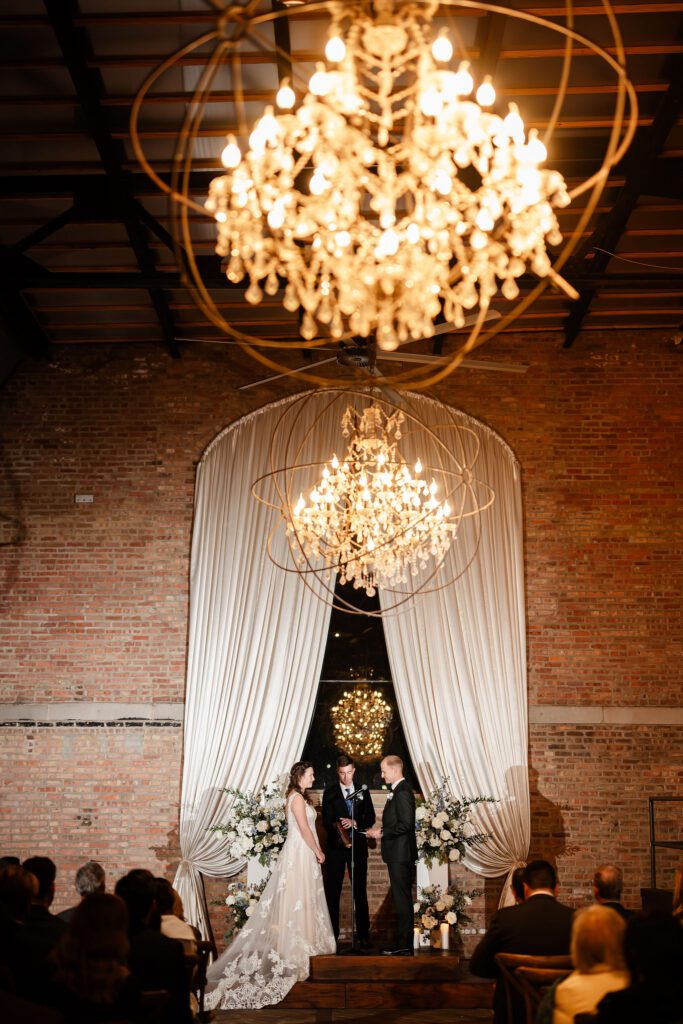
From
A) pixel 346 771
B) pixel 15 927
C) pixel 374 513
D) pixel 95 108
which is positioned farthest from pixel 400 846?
pixel 95 108

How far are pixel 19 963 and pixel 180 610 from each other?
640 centimetres

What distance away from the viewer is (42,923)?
4297 millimetres

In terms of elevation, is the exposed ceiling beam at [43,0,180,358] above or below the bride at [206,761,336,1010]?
above

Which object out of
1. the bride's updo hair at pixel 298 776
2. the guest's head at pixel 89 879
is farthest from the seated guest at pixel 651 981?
the bride's updo hair at pixel 298 776

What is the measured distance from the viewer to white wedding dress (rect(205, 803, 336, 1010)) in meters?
7.69

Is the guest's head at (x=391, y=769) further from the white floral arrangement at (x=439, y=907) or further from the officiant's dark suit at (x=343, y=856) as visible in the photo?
the white floral arrangement at (x=439, y=907)

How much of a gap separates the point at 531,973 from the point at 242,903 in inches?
192

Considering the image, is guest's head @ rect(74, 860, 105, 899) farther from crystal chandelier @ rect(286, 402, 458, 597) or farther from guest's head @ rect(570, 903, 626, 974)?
crystal chandelier @ rect(286, 402, 458, 597)

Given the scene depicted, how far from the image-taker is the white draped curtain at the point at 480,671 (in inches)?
380

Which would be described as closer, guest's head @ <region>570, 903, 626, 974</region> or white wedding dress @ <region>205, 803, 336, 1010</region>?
guest's head @ <region>570, 903, 626, 974</region>

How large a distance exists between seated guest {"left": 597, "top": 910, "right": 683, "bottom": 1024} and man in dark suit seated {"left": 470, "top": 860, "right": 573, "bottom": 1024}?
1381 millimetres

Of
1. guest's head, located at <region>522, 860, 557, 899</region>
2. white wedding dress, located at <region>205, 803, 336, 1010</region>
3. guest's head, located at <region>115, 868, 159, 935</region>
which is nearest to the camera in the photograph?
guest's head, located at <region>115, 868, 159, 935</region>

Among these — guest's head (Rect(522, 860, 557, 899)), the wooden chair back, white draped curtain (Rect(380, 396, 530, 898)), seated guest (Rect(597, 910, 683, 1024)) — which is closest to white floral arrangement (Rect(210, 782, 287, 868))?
white draped curtain (Rect(380, 396, 530, 898))

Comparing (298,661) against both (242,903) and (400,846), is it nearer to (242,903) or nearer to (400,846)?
(400,846)
